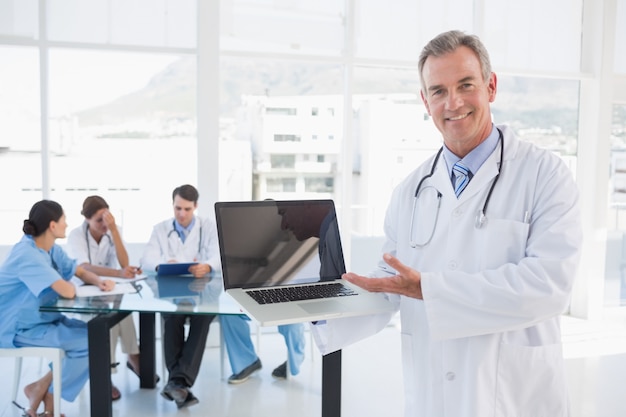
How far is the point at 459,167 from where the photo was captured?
146 centimetres

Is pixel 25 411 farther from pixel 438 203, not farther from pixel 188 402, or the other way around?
pixel 438 203

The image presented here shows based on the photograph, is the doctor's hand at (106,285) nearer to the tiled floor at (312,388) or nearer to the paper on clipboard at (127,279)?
the paper on clipboard at (127,279)

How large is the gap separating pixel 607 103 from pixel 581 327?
6.52ft

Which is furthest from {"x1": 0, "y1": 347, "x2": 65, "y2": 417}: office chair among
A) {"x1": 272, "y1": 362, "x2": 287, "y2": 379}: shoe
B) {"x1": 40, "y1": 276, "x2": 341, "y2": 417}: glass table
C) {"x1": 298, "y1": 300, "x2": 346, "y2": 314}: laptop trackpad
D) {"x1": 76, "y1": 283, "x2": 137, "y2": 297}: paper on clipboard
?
{"x1": 298, "y1": 300, "x2": 346, "y2": 314}: laptop trackpad

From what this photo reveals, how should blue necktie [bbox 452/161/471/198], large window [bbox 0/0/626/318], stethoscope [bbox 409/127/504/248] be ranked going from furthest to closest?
large window [bbox 0/0/626/318] → blue necktie [bbox 452/161/471/198] → stethoscope [bbox 409/127/504/248]

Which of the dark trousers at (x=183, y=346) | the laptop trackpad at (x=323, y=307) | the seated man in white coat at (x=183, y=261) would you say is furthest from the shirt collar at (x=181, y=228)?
the laptop trackpad at (x=323, y=307)

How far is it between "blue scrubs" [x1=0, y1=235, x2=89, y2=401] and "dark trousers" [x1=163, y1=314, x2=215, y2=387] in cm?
48

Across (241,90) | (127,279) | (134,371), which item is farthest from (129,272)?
(241,90)

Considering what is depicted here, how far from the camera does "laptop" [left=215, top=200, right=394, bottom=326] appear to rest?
1.52 meters

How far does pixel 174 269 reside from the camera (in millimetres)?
3307

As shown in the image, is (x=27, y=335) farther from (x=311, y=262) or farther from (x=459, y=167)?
(x=459, y=167)

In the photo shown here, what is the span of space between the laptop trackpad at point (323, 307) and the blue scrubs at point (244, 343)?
6.63ft

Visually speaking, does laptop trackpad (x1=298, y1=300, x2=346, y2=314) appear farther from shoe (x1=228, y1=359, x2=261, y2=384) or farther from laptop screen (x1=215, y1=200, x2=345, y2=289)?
shoe (x1=228, y1=359, x2=261, y2=384)

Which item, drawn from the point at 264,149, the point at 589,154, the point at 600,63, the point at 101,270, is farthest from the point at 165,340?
the point at 600,63
